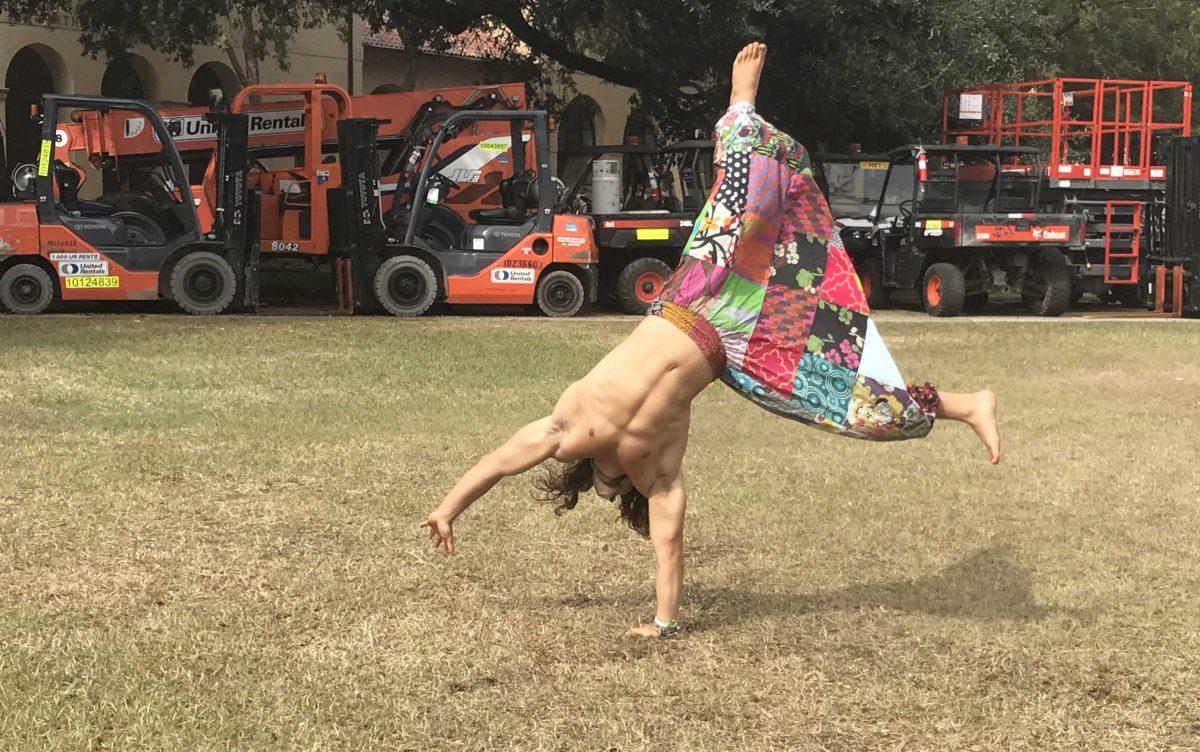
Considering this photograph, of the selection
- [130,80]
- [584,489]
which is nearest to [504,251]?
[130,80]

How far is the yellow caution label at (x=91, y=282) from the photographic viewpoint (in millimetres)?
16656

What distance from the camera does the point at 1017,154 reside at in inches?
786

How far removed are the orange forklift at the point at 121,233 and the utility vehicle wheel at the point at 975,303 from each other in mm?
10196

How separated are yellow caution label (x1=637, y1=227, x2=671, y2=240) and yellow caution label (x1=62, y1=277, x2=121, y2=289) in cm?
647

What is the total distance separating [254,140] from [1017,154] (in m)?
10.3

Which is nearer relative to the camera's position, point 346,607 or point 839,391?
point 839,391

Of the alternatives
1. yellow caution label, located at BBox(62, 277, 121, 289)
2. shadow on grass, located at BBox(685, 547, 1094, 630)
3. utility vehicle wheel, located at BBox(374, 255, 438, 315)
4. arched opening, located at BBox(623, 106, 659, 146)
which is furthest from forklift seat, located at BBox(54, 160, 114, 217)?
shadow on grass, located at BBox(685, 547, 1094, 630)

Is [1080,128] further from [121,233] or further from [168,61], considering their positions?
[168,61]

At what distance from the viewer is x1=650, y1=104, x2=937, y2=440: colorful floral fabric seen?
461cm

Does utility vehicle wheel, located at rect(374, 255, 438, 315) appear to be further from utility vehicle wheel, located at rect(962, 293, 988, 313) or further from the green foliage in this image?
utility vehicle wheel, located at rect(962, 293, 988, 313)

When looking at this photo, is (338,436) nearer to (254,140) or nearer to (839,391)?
(839,391)

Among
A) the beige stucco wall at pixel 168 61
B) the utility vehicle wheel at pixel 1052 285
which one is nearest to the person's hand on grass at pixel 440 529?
the utility vehicle wheel at pixel 1052 285

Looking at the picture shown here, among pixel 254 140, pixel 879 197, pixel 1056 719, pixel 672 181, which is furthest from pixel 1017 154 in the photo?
pixel 1056 719

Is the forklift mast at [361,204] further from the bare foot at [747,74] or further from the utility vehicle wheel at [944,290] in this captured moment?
the bare foot at [747,74]
